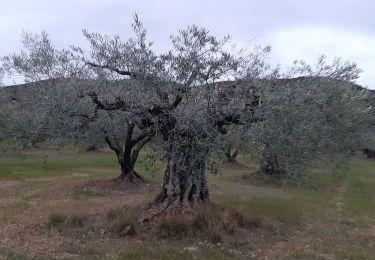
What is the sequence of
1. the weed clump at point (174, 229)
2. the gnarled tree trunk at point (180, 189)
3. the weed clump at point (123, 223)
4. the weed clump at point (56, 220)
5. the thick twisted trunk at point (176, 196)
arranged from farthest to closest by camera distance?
1. the weed clump at point (56, 220)
2. the thick twisted trunk at point (176, 196)
3. the weed clump at point (123, 223)
4. the weed clump at point (174, 229)
5. the gnarled tree trunk at point (180, 189)

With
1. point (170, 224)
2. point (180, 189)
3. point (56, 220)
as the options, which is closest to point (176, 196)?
point (180, 189)

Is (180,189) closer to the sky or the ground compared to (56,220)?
closer to the sky

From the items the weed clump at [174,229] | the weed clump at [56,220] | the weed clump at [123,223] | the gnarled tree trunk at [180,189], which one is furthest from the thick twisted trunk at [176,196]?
the weed clump at [56,220]

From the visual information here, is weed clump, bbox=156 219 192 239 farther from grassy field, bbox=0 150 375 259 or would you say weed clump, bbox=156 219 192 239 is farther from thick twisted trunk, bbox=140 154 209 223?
thick twisted trunk, bbox=140 154 209 223

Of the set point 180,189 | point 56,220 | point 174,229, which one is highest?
point 180,189

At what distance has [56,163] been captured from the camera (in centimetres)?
3156

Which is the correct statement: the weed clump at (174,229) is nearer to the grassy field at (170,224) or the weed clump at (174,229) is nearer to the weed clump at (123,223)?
the grassy field at (170,224)

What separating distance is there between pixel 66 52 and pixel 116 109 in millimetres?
1724

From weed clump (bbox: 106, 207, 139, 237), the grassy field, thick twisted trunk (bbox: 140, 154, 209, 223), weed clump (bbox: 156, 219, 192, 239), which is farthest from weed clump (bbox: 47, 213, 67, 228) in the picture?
weed clump (bbox: 156, 219, 192, 239)

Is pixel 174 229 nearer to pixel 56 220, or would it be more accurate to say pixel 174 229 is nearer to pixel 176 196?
pixel 176 196

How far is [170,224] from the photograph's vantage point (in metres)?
11.2

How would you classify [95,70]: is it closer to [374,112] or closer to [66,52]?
[66,52]

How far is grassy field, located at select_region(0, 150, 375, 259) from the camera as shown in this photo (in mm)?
10195

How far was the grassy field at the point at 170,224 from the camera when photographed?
10195 millimetres
